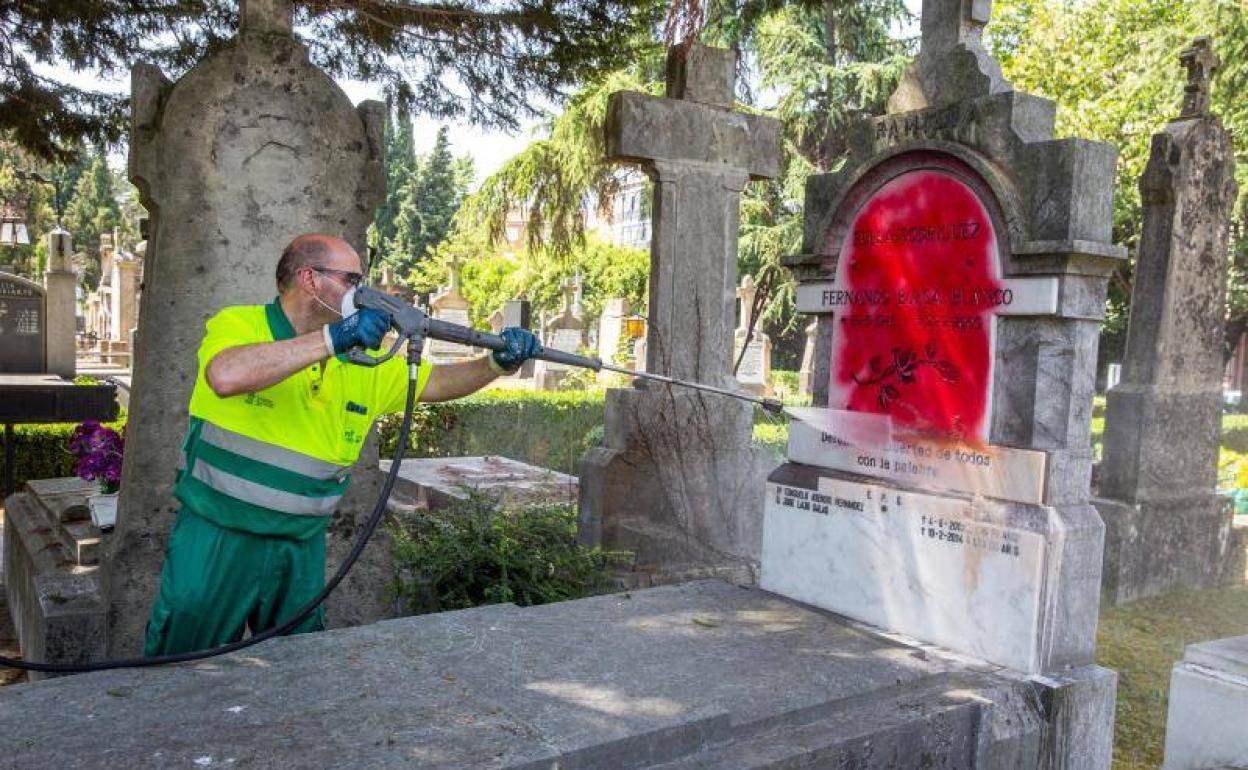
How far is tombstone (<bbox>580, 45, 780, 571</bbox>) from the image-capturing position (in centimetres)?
553

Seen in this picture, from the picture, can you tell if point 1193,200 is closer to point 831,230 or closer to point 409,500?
point 831,230

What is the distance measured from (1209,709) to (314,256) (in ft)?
10.7

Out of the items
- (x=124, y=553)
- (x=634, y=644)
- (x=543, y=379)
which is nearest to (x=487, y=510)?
(x=124, y=553)

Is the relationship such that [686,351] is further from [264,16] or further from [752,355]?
[752,355]

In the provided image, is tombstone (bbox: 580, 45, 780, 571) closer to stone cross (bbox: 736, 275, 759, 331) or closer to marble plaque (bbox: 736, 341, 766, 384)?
marble plaque (bbox: 736, 341, 766, 384)

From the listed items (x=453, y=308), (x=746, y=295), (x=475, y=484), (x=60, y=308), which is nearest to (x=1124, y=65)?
(x=746, y=295)

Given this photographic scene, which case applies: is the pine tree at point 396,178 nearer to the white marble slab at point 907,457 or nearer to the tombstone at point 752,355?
the tombstone at point 752,355

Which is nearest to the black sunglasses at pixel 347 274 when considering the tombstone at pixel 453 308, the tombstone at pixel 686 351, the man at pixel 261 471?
the man at pixel 261 471

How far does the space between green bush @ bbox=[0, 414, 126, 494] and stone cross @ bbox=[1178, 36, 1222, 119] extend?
975 cm

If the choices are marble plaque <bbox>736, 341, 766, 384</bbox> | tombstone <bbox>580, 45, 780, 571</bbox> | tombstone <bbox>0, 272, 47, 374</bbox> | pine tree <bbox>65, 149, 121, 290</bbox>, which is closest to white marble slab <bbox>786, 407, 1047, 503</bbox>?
tombstone <bbox>580, 45, 780, 571</bbox>

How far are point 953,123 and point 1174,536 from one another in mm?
5224

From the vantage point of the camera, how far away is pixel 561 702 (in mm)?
2303

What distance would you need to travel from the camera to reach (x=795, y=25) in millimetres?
20828

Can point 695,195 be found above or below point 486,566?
above
